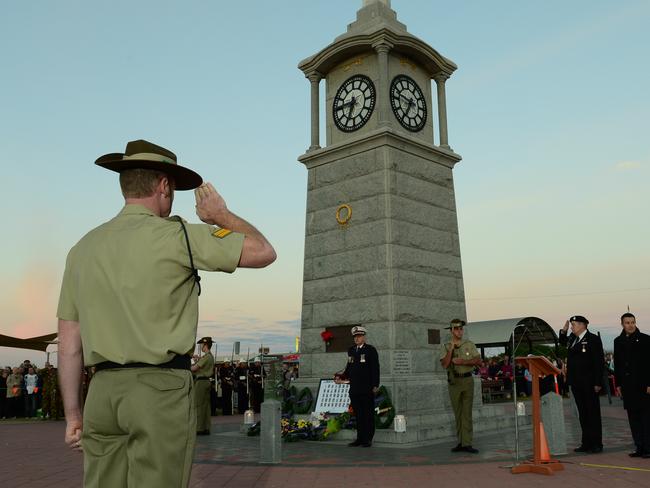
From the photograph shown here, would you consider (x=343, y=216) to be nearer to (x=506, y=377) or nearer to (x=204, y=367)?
(x=204, y=367)

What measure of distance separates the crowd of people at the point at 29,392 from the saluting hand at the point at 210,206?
2036 centimetres

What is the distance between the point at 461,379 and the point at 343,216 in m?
4.98

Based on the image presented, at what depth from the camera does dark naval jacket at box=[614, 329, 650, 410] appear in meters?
9.31

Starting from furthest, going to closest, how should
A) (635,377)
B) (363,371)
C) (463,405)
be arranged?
(363,371), (463,405), (635,377)

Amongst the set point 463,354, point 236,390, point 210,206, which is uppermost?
point 210,206

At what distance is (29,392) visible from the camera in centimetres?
2198

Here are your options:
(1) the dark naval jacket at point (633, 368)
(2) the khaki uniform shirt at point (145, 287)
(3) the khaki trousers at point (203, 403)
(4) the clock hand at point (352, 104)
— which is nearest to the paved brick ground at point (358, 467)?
(1) the dark naval jacket at point (633, 368)

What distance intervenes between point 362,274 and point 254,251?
34.7 ft

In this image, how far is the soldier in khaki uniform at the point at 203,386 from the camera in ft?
43.5

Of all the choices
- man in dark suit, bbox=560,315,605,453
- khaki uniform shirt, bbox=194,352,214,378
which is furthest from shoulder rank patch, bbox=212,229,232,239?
khaki uniform shirt, bbox=194,352,214,378

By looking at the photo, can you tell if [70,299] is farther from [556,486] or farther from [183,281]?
[556,486]

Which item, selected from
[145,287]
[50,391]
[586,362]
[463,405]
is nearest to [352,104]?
[463,405]

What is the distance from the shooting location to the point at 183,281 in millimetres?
2715

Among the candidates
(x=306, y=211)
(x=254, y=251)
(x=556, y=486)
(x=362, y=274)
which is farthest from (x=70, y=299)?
(x=306, y=211)
